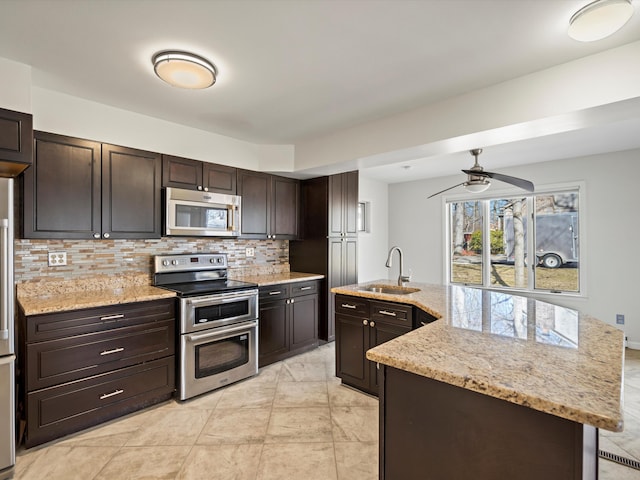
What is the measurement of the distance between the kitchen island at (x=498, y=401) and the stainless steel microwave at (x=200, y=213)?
2.41m

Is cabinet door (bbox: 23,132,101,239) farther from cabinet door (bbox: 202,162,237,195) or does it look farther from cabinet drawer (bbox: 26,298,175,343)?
cabinet door (bbox: 202,162,237,195)

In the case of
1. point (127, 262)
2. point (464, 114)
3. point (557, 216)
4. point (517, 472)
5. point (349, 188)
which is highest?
point (464, 114)

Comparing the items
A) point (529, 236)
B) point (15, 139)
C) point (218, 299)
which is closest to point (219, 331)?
point (218, 299)

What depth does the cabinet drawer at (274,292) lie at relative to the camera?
11.4ft

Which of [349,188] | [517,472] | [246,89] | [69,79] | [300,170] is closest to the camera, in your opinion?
[517,472]

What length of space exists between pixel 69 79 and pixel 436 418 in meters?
3.15

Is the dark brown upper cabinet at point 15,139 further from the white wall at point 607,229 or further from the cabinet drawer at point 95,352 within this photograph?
the white wall at point 607,229

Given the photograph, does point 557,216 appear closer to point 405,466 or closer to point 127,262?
point 405,466

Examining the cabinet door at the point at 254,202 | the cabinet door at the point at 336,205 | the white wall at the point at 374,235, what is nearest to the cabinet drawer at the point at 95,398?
the cabinet door at the point at 254,202

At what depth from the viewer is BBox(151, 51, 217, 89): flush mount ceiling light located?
79.2 inches

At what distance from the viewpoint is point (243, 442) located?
2209 millimetres

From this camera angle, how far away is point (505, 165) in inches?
190

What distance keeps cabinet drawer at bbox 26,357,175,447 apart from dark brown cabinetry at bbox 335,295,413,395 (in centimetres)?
151

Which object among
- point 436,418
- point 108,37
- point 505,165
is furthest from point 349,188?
point 436,418
